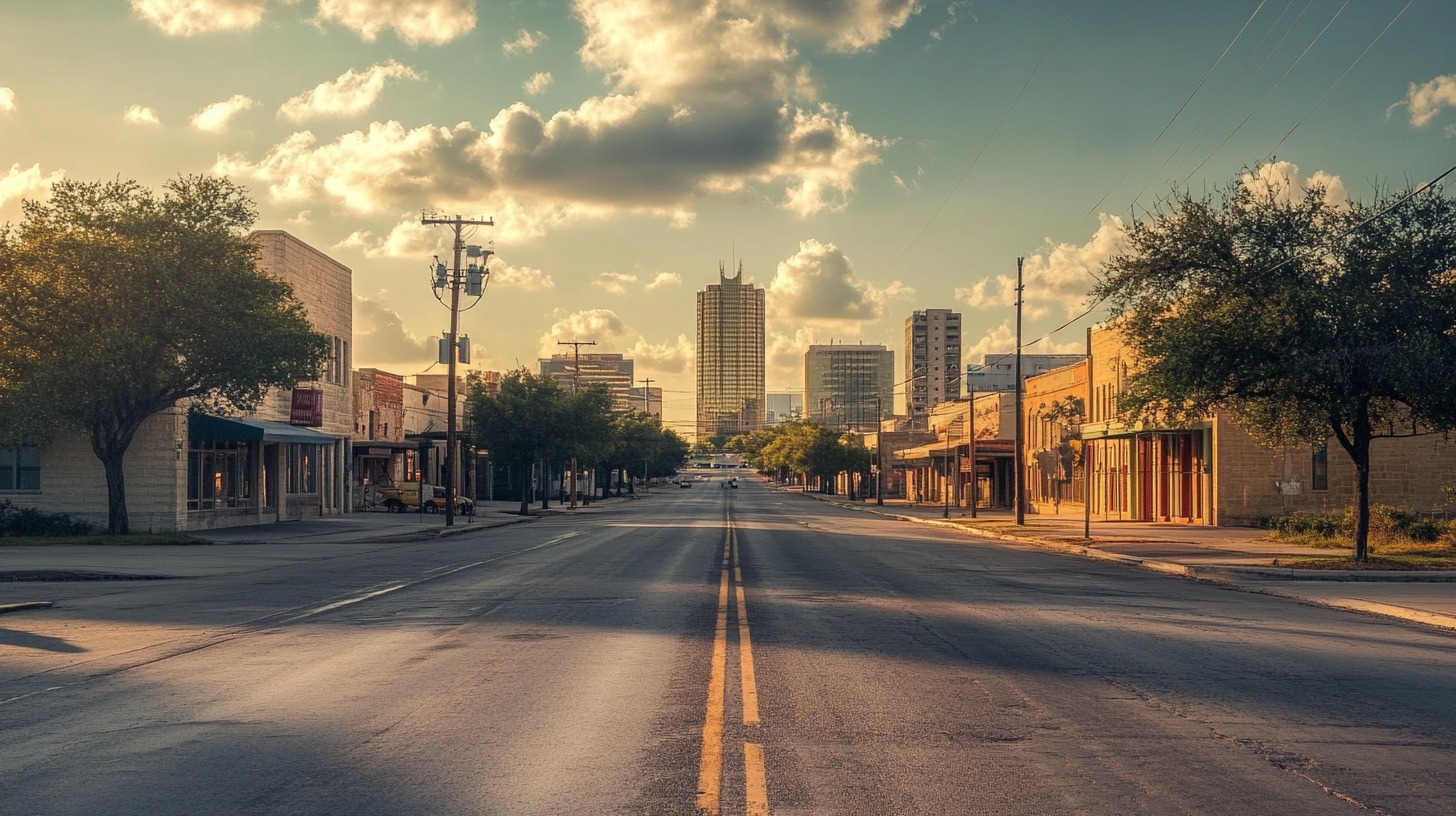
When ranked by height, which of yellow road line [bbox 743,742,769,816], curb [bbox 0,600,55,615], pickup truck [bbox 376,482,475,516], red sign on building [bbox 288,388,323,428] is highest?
red sign on building [bbox 288,388,323,428]

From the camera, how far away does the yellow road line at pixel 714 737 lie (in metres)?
7.10

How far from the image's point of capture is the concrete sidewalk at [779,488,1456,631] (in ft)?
65.0

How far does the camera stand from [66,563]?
27.1 metres

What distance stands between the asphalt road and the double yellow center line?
4 cm

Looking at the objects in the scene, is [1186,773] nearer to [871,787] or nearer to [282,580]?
[871,787]

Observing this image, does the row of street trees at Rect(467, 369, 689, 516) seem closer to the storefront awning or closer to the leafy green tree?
the leafy green tree

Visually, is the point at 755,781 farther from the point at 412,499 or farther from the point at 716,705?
the point at 412,499

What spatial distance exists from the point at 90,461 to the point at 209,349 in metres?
8.35

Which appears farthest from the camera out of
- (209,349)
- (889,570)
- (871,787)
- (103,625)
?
(209,349)

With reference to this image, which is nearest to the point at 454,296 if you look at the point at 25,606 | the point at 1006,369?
the point at 25,606

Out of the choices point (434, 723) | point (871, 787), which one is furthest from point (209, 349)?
point (871, 787)

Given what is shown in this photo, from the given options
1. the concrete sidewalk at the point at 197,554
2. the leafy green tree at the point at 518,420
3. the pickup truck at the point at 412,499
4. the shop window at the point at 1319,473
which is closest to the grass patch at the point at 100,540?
the concrete sidewalk at the point at 197,554

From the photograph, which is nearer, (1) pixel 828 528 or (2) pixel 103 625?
(2) pixel 103 625

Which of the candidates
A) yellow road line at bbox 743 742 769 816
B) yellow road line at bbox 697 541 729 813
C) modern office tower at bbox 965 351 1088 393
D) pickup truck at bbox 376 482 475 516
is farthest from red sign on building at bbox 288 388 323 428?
modern office tower at bbox 965 351 1088 393
